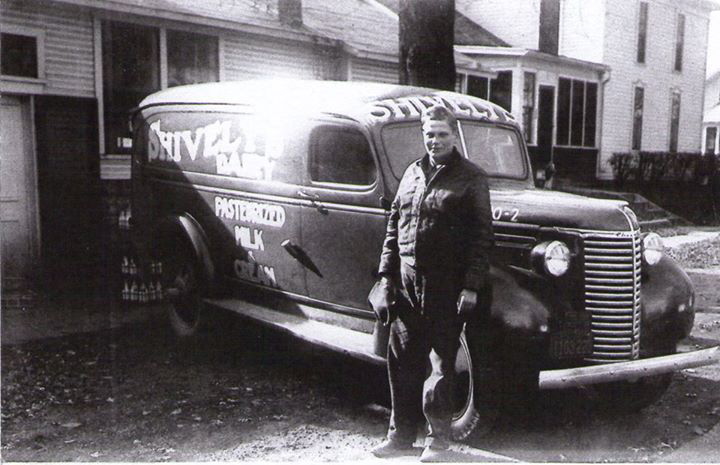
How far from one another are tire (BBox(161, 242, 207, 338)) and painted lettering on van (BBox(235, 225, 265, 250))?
0.53m

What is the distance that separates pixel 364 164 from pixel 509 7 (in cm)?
1820

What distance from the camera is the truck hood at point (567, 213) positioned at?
4.66m

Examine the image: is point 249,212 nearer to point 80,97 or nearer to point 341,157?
point 341,157

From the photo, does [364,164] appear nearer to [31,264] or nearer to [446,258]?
[446,258]

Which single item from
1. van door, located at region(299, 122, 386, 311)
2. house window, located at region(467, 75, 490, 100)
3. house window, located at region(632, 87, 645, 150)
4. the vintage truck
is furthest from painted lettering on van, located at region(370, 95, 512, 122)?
house window, located at region(632, 87, 645, 150)

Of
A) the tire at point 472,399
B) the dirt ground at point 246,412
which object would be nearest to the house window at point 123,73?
the dirt ground at point 246,412

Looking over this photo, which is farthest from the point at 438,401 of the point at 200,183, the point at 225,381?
the point at 200,183

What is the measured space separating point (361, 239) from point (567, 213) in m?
1.45

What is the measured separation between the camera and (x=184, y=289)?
22.9ft

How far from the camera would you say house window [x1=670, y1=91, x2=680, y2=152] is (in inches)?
989

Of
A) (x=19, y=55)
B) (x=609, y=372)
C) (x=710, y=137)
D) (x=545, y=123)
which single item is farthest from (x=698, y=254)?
(x=710, y=137)

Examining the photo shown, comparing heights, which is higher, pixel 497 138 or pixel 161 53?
pixel 161 53

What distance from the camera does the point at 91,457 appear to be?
4.38 meters

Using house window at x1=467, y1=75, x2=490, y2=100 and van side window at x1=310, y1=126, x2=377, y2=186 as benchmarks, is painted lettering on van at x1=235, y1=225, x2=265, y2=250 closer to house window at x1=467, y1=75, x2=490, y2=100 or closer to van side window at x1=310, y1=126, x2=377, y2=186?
van side window at x1=310, y1=126, x2=377, y2=186
